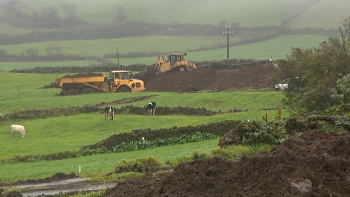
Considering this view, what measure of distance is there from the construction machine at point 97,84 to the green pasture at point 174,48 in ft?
156

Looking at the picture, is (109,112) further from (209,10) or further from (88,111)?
(209,10)

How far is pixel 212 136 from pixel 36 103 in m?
31.0

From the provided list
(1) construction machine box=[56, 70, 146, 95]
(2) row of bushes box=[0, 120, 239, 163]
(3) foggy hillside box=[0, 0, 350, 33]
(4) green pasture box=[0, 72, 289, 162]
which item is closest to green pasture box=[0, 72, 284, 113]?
(4) green pasture box=[0, 72, 289, 162]

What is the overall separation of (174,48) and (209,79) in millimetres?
57245

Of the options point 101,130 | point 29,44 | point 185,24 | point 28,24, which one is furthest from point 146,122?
point 28,24

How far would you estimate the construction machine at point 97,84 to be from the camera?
217 ft

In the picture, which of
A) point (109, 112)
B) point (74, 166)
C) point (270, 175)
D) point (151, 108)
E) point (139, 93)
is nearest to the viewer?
point (270, 175)

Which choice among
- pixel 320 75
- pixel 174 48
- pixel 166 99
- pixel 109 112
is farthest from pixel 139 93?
pixel 174 48

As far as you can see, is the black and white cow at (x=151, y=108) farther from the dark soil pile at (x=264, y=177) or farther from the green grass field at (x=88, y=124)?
the dark soil pile at (x=264, y=177)

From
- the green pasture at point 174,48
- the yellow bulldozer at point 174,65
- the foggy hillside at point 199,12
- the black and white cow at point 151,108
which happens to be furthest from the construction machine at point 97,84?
the foggy hillside at point 199,12

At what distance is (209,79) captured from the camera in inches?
2899

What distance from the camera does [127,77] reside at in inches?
2660

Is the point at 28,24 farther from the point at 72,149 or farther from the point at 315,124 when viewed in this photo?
the point at 315,124

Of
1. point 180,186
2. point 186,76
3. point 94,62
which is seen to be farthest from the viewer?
point 94,62
